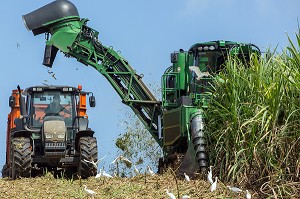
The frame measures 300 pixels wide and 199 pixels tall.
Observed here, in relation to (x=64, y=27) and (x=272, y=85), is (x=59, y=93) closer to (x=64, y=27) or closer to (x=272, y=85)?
(x=64, y=27)

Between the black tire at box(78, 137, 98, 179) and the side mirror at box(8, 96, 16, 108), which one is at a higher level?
the side mirror at box(8, 96, 16, 108)

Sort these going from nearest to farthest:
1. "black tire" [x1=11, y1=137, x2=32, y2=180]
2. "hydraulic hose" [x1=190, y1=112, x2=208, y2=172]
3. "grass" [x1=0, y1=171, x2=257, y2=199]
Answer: "grass" [x1=0, y1=171, x2=257, y2=199] → "hydraulic hose" [x1=190, y1=112, x2=208, y2=172] → "black tire" [x1=11, y1=137, x2=32, y2=180]

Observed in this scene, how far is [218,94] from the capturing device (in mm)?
12117

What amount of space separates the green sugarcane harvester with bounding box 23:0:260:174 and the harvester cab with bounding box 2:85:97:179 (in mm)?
1634

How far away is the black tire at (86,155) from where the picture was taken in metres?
14.3

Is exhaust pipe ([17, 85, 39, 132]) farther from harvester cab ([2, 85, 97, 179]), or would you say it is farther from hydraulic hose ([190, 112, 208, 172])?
hydraulic hose ([190, 112, 208, 172])

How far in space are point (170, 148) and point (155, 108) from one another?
2879mm

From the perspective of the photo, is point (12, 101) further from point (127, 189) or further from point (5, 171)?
point (127, 189)

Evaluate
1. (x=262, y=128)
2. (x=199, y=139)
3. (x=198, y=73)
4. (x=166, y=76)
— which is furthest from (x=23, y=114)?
(x=262, y=128)

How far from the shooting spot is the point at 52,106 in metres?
15.5

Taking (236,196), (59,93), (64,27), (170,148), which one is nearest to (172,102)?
(170,148)

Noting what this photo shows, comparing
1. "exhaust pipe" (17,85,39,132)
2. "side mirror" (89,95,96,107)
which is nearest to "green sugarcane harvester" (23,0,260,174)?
"side mirror" (89,95,96,107)

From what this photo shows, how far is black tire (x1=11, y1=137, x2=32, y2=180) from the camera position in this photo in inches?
557

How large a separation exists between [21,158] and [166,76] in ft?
12.6
